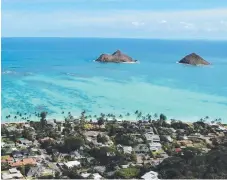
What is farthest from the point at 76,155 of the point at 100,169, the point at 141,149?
the point at 141,149

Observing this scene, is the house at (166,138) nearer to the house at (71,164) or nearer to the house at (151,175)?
the house at (71,164)

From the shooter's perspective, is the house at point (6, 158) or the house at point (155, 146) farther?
the house at point (155, 146)

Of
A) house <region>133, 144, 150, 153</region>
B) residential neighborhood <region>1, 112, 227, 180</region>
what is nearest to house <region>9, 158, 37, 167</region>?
residential neighborhood <region>1, 112, 227, 180</region>

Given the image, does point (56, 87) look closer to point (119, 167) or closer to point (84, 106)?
point (84, 106)

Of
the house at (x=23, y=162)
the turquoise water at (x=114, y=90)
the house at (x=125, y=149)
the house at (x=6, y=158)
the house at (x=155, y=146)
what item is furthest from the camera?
the turquoise water at (x=114, y=90)

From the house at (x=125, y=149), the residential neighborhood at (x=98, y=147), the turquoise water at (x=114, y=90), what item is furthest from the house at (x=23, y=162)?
the turquoise water at (x=114, y=90)

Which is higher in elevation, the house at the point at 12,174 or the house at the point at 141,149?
the house at the point at 141,149

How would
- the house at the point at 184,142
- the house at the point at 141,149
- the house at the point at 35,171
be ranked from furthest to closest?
the house at the point at 184,142, the house at the point at 141,149, the house at the point at 35,171

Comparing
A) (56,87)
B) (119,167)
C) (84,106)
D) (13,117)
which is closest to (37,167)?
(119,167)

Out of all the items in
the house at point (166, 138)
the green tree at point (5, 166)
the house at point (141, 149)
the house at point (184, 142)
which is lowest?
the green tree at point (5, 166)
